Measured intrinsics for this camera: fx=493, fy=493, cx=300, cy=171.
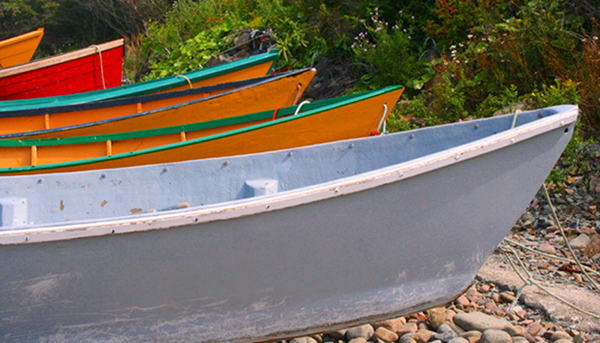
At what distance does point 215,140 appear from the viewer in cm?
404

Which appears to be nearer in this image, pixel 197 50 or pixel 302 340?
pixel 302 340

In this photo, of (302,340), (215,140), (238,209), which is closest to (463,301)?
(302,340)

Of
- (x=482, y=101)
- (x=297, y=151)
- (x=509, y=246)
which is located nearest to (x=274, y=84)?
(x=297, y=151)

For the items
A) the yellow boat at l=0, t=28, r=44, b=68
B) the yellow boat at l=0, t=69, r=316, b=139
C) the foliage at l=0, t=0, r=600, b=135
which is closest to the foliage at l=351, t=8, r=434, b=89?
the foliage at l=0, t=0, r=600, b=135

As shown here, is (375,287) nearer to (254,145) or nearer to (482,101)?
(254,145)

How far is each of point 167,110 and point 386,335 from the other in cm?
298

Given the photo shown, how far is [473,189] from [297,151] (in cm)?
133

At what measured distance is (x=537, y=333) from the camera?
2.67 meters

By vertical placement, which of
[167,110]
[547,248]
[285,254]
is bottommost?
[547,248]

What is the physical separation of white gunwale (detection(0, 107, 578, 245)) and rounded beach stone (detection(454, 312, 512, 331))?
0.97m

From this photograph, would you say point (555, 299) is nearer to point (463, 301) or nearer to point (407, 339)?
point (463, 301)

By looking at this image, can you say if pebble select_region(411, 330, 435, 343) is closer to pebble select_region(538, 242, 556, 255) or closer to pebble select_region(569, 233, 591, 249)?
pebble select_region(538, 242, 556, 255)

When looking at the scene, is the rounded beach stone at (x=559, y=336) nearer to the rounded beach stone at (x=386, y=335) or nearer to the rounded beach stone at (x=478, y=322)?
the rounded beach stone at (x=478, y=322)

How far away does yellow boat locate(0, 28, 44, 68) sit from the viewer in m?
8.60
